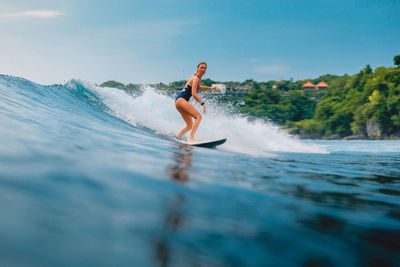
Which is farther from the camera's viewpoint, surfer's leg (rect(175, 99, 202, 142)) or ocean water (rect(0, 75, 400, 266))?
surfer's leg (rect(175, 99, 202, 142))

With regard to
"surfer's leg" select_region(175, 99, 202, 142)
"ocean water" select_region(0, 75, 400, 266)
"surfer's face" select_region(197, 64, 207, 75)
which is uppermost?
"surfer's face" select_region(197, 64, 207, 75)

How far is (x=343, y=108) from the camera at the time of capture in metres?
84.9

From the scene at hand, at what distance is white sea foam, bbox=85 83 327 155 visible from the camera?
398 inches

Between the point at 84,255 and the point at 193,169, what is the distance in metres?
2.17

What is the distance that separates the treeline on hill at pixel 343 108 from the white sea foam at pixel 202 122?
36411mm

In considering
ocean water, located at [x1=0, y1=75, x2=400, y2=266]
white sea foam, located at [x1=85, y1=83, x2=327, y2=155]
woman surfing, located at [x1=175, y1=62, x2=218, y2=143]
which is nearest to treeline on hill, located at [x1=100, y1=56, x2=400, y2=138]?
white sea foam, located at [x1=85, y1=83, x2=327, y2=155]

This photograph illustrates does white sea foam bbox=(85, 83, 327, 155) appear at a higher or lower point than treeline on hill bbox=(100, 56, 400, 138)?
lower

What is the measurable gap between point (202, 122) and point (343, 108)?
83426 millimetres

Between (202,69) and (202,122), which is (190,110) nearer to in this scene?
(202,69)

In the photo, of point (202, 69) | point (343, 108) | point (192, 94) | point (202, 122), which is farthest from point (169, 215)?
point (343, 108)

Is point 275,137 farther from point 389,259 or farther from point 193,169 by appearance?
point 389,259

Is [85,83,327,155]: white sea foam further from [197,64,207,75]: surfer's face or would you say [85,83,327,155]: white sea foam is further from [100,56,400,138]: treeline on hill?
[100,56,400,138]: treeline on hill

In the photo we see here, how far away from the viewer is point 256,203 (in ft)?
7.30

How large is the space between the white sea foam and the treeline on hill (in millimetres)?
36411
